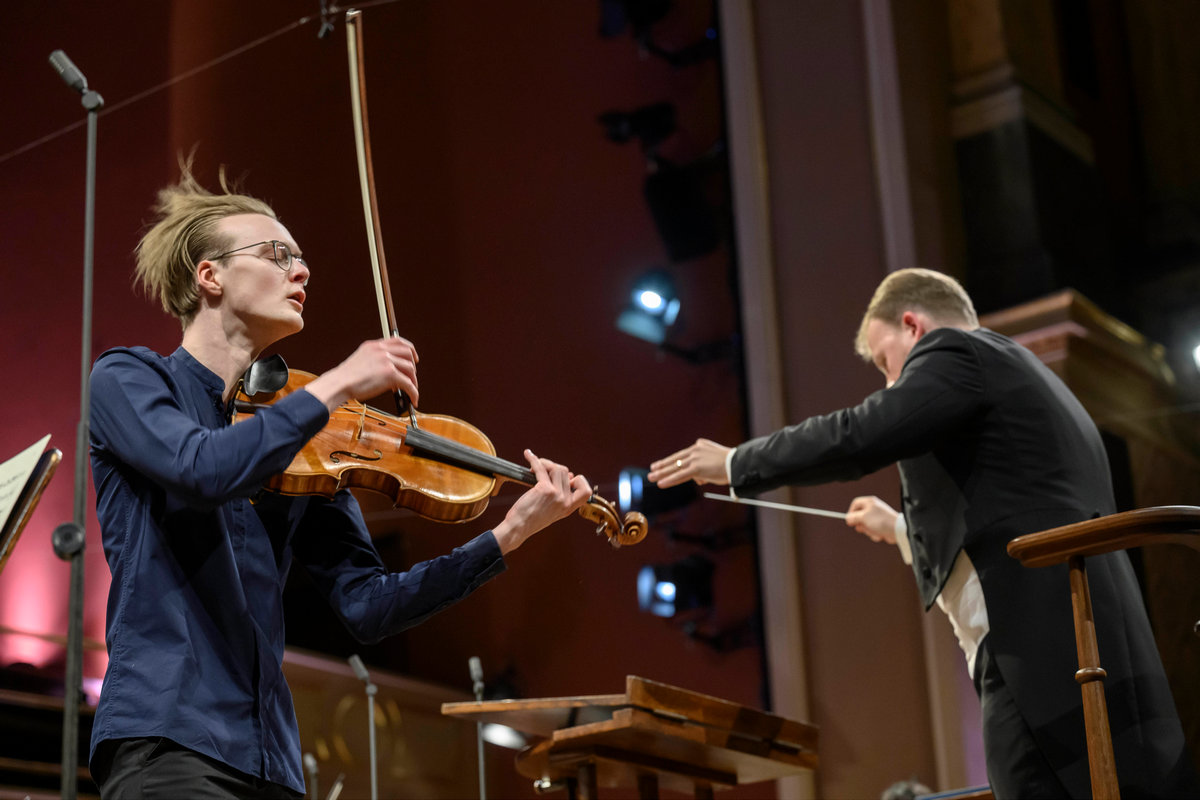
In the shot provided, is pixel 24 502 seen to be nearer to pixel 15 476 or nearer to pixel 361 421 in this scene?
pixel 15 476

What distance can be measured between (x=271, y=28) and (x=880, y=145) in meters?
2.16

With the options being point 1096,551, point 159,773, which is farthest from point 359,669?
point 1096,551

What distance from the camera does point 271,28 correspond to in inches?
175

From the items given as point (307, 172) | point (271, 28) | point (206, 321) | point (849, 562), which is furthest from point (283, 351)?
point (206, 321)

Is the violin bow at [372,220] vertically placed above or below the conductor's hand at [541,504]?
above

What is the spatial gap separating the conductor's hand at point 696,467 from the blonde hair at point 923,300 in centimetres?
49

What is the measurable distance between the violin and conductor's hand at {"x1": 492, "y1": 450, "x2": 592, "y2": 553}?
81mm

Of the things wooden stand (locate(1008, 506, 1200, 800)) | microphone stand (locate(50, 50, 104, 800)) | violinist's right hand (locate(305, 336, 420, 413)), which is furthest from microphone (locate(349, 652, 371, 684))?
microphone stand (locate(50, 50, 104, 800))

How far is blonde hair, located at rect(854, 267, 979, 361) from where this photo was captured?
272cm

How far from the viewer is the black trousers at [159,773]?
143 cm

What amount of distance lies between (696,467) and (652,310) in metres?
1.80

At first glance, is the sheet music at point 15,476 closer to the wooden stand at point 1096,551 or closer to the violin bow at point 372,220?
the violin bow at point 372,220

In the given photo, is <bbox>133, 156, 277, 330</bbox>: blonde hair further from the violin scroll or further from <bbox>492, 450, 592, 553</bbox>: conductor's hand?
the violin scroll

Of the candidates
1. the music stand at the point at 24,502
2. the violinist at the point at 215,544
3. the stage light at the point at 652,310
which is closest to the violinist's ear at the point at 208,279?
the violinist at the point at 215,544
